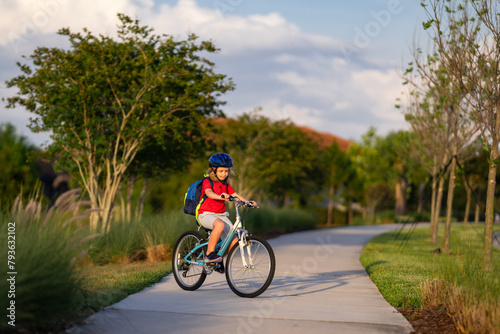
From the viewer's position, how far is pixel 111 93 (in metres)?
18.7

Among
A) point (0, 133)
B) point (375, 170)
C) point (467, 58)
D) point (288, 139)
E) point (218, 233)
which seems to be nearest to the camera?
point (218, 233)

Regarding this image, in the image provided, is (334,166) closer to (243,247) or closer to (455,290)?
(243,247)

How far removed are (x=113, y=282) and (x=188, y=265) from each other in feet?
3.81

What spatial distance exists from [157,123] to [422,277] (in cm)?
1030

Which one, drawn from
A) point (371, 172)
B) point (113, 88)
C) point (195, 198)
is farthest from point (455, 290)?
point (371, 172)

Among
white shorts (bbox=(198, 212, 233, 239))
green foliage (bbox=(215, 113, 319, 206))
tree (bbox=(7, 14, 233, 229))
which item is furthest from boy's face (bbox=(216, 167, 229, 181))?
green foliage (bbox=(215, 113, 319, 206))

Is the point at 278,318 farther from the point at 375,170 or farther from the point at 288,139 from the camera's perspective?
the point at 375,170

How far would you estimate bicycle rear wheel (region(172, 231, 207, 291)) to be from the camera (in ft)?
28.2

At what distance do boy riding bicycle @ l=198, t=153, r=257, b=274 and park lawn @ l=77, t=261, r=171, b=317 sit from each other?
51.4 inches

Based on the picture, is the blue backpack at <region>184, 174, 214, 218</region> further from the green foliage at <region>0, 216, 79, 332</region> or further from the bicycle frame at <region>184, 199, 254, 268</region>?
the green foliage at <region>0, 216, 79, 332</region>

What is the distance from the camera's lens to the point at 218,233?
8.06 m

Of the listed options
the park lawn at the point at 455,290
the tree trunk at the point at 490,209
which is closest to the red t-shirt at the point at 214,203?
the park lawn at the point at 455,290

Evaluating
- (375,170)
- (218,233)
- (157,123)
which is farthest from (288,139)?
(218,233)

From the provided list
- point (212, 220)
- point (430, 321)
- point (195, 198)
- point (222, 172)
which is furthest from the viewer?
point (195, 198)
